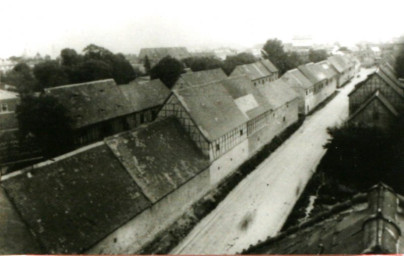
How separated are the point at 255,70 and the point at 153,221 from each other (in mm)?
51020

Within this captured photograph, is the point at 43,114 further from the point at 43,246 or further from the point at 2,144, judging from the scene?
the point at 43,246

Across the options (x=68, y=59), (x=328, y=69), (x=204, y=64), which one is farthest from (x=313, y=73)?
(x=68, y=59)

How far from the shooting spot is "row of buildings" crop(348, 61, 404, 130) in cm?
3144

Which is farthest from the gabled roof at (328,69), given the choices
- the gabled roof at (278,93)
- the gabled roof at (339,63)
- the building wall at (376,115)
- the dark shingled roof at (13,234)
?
the dark shingled roof at (13,234)

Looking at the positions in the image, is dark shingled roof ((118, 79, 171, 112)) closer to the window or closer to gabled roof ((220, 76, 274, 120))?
gabled roof ((220, 76, 274, 120))

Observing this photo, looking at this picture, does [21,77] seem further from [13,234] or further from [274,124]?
[13,234]

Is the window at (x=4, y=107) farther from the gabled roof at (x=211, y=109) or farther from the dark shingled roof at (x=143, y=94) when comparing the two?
the gabled roof at (x=211, y=109)

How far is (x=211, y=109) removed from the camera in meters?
31.2

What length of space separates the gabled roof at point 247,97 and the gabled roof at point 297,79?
12.4 m

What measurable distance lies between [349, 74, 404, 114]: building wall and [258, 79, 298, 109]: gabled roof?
806 centimetres

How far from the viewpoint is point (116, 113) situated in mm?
42312

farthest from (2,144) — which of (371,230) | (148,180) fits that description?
(371,230)

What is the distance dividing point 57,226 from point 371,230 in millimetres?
12836

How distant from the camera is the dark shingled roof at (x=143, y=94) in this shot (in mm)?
46969
